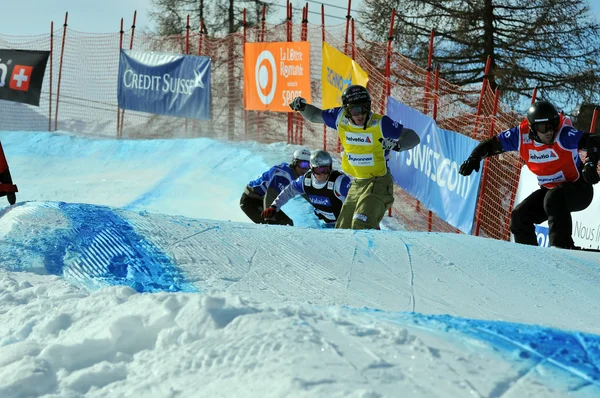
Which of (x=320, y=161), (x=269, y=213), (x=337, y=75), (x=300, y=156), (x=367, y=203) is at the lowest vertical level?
(x=269, y=213)

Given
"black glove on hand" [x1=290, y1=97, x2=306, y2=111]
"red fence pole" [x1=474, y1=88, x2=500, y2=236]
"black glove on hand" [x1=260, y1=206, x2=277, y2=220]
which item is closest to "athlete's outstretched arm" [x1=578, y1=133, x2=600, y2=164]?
"red fence pole" [x1=474, y1=88, x2=500, y2=236]

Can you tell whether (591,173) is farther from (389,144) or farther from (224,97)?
(224,97)

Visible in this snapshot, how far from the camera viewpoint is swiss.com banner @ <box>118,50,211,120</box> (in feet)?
51.2

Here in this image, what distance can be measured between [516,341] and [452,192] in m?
5.76

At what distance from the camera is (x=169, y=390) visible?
243 centimetres

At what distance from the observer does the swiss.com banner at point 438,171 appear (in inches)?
314

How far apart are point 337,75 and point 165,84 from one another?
5.71 meters

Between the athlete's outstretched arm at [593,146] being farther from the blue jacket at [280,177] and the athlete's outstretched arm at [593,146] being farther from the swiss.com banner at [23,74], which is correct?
the swiss.com banner at [23,74]

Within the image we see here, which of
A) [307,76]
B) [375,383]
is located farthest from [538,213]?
[307,76]

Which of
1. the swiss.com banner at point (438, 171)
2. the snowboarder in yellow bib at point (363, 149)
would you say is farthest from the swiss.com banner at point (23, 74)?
the snowboarder in yellow bib at point (363, 149)

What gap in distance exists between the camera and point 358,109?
6.65 meters

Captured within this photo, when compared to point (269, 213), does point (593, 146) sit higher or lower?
higher

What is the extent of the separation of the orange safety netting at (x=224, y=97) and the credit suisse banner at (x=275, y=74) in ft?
0.77

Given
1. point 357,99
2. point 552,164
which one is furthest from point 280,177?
point 552,164
